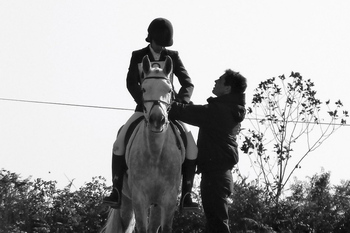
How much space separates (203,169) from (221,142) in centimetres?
43

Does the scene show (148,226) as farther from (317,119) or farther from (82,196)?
(317,119)

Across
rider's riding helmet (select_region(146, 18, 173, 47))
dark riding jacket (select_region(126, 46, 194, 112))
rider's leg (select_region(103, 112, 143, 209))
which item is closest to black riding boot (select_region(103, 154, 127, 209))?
rider's leg (select_region(103, 112, 143, 209))

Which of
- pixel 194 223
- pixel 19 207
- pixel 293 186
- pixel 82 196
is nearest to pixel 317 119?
pixel 293 186

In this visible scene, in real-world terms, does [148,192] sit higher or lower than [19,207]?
lower

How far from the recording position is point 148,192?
11422 mm

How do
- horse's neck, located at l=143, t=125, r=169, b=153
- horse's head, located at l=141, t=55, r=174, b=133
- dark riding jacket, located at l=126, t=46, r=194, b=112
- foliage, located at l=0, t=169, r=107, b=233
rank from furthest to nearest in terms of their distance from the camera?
foliage, located at l=0, t=169, r=107, b=233 → dark riding jacket, located at l=126, t=46, r=194, b=112 → horse's neck, located at l=143, t=125, r=169, b=153 → horse's head, located at l=141, t=55, r=174, b=133

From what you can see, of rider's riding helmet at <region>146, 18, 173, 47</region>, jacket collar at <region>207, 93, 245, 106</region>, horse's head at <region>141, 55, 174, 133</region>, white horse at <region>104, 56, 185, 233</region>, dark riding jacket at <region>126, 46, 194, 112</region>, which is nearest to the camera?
horse's head at <region>141, 55, 174, 133</region>

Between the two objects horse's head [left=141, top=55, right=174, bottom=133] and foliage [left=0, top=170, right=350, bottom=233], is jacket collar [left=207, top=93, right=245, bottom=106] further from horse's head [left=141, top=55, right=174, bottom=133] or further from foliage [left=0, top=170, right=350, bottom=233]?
foliage [left=0, top=170, right=350, bottom=233]

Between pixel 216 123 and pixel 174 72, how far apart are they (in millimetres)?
1161

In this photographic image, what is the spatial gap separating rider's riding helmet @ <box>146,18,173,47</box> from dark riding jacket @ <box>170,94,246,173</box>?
1.03m

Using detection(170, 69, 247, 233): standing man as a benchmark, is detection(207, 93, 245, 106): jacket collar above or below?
above

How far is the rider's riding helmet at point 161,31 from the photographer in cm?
1188

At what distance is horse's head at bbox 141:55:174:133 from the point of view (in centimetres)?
1059

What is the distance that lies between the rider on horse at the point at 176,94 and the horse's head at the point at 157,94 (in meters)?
0.63
